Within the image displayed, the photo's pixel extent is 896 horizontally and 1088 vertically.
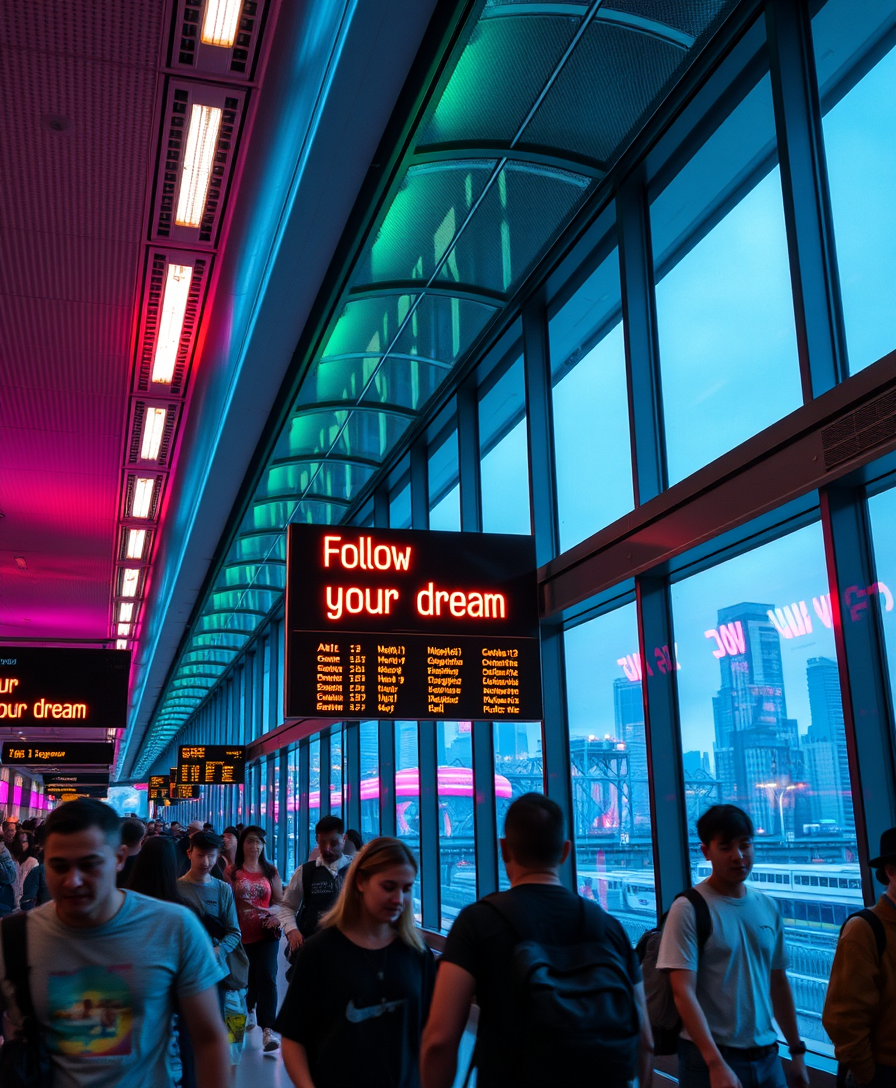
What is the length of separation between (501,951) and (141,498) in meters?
10.4

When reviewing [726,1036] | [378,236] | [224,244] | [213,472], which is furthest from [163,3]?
[213,472]

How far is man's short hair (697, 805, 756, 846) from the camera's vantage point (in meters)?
3.69

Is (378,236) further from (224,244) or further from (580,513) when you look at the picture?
(580,513)

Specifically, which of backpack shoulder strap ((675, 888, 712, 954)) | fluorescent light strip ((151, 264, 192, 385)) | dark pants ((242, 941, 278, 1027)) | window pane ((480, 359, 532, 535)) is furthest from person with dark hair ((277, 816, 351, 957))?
fluorescent light strip ((151, 264, 192, 385))

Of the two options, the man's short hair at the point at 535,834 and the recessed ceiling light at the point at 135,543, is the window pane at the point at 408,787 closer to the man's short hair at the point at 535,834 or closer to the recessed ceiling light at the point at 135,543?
the recessed ceiling light at the point at 135,543

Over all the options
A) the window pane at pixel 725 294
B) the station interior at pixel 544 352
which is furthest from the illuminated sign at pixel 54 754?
the window pane at pixel 725 294

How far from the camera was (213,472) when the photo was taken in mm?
11438

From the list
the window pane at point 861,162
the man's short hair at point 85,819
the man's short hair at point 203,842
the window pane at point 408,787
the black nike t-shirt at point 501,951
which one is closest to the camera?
the black nike t-shirt at point 501,951

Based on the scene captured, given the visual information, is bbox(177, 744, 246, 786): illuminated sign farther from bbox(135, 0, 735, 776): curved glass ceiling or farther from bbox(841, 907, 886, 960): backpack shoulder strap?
bbox(841, 907, 886, 960): backpack shoulder strap

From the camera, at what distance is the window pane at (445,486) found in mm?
11703

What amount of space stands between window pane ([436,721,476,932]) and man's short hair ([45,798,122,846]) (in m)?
8.01

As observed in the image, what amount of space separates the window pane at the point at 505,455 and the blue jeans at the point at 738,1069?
6024mm

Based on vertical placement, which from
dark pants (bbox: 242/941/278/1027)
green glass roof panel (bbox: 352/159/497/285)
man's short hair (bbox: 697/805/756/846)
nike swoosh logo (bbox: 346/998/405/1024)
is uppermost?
green glass roof panel (bbox: 352/159/497/285)

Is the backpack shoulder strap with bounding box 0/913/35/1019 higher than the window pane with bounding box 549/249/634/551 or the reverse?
the reverse
